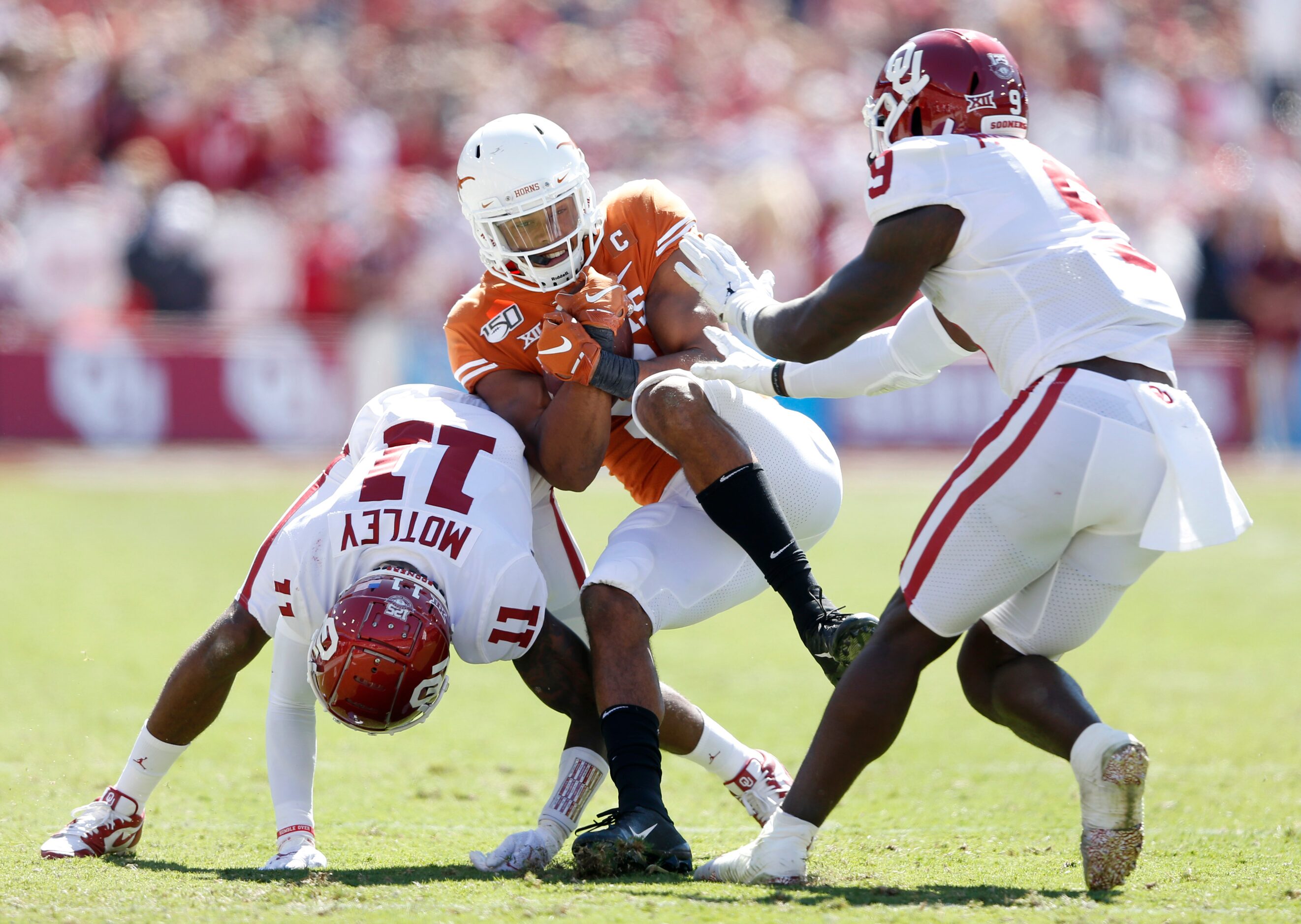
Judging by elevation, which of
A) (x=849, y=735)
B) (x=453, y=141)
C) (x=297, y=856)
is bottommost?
(x=297, y=856)

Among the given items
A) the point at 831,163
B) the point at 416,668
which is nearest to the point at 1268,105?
the point at 831,163

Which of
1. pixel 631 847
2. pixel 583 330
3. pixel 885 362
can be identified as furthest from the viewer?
pixel 583 330

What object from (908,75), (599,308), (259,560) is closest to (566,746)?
(259,560)

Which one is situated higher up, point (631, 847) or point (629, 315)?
point (629, 315)

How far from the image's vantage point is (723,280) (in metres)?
4.03

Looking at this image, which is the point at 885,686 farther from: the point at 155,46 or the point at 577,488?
the point at 155,46

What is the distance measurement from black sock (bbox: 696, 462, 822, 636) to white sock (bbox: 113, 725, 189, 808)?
1602mm

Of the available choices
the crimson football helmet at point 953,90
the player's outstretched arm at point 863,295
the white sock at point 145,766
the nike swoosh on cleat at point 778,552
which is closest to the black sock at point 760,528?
the nike swoosh on cleat at point 778,552

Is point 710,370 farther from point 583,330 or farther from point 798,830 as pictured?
point 798,830

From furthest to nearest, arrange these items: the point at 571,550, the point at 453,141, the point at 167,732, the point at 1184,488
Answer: the point at 453,141 → the point at 571,550 → the point at 167,732 → the point at 1184,488

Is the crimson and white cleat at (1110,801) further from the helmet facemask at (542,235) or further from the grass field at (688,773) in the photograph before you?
the helmet facemask at (542,235)

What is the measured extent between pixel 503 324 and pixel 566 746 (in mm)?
1259

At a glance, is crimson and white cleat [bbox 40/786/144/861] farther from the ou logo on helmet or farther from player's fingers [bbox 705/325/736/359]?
the ou logo on helmet

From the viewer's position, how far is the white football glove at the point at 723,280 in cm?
391
